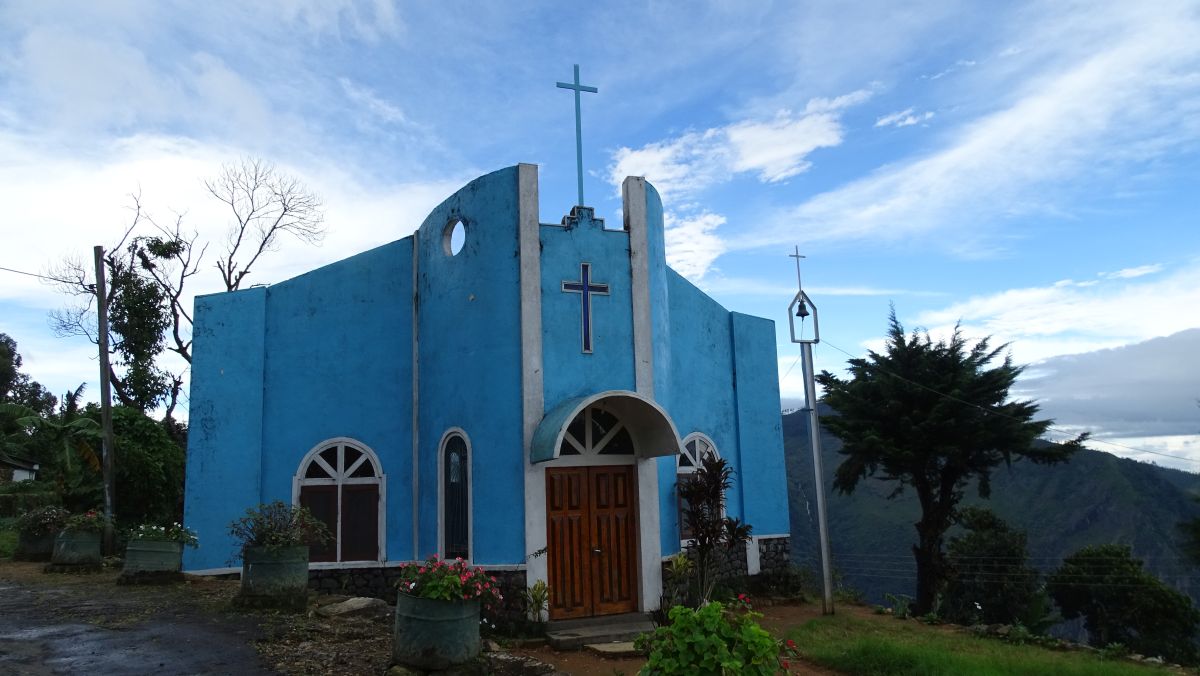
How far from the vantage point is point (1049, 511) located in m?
57.4

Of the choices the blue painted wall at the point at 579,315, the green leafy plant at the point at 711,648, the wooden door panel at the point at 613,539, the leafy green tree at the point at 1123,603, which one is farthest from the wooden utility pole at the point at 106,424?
the leafy green tree at the point at 1123,603

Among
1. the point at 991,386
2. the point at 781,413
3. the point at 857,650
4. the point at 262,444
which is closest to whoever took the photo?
the point at 857,650

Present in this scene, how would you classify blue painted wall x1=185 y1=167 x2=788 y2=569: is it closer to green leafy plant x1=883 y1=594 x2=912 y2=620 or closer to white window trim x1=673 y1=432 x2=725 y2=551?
white window trim x1=673 y1=432 x2=725 y2=551

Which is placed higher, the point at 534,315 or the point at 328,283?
the point at 328,283

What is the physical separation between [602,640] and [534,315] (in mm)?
4435

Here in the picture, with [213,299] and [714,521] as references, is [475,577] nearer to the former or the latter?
[714,521]

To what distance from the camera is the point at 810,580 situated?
16938 mm

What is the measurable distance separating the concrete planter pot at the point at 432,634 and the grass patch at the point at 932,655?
4.58 metres

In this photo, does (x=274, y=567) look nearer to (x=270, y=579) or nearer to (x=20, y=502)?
(x=270, y=579)

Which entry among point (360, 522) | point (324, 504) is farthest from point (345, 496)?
point (360, 522)

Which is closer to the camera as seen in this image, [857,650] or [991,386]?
[857,650]

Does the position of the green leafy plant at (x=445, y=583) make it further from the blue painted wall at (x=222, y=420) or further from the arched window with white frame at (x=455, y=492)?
the blue painted wall at (x=222, y=420)

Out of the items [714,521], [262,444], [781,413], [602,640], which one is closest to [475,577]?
[602,640]

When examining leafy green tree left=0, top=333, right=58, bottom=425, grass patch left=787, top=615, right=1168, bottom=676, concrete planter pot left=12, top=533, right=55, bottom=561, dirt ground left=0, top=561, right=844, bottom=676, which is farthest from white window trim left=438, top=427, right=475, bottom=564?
leafy green tree left=0, top=333, right=58, bottom=425
